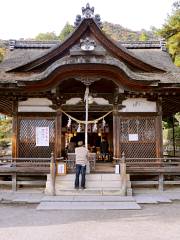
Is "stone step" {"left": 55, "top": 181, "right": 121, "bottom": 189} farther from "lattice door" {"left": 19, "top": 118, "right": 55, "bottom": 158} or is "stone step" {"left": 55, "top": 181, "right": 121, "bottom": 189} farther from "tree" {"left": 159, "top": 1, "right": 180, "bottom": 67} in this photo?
"tree" {"left": 159, "top": 1, "right": 180, "bottom": 67}

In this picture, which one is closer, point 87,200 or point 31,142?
point 87,200

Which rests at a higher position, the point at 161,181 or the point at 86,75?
the point at 86,75

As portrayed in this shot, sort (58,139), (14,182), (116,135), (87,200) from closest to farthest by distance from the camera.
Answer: (87,200)
(14,182)
(58,139)
(116,135)

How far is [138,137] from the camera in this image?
13.2 metres

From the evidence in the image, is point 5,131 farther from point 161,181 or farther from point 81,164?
point 161,181

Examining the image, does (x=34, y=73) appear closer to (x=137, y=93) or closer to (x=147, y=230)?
(x=137, y=93)

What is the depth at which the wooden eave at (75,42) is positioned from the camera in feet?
44.3

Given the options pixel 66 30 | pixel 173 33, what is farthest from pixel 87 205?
pixel 66 30

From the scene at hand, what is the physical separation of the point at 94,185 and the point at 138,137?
3195mm

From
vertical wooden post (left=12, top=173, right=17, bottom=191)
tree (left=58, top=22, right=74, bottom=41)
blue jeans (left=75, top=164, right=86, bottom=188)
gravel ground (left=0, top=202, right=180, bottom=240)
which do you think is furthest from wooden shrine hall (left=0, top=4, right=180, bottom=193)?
tree (left=58, top=22, right=74, bottom=41)

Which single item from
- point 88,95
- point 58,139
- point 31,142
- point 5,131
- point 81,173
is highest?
point 88,95

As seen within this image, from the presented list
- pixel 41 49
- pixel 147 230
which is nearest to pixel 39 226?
pixel 147 230

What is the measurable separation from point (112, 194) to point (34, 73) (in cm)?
641

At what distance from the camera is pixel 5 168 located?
477 inches
